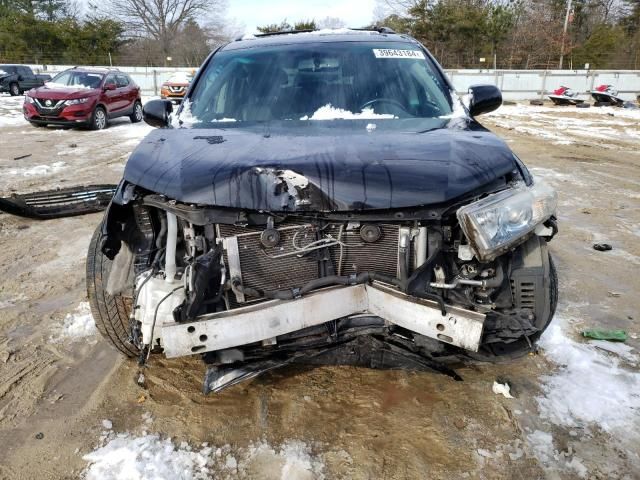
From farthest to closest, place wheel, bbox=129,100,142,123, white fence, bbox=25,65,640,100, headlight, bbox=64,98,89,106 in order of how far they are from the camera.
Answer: white fence, bbox=25,65,640,100 < wheel, bbox=129,100,142,123 < headlight, bbox=64,98,89,106

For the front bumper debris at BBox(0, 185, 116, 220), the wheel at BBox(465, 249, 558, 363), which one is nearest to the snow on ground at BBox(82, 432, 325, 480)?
the wheel at BBox(465, 249, 558, 363)

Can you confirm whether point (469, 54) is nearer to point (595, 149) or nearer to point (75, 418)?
point (595, 149)

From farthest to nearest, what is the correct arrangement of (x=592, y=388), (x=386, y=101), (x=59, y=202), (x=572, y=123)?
1. (x=572, y=123)
2. (x=59, y=202)
3. (x=386, y=101)
4. (x=592, y=388)

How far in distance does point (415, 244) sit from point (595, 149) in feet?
31.8

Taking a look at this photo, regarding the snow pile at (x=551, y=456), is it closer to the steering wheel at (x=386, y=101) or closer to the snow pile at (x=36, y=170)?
the steering wheel at (x=386, y=101)

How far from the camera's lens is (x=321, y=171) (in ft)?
6.22

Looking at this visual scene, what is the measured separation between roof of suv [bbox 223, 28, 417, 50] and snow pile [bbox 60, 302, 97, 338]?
2.13 meters

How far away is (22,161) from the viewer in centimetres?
816

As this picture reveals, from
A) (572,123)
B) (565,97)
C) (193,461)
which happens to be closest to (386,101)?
(193,461)

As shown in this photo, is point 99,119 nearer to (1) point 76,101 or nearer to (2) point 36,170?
(1) point 76,101

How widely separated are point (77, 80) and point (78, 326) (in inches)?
438

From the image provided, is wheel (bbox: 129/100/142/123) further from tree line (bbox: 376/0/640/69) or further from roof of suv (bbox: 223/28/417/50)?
tree line (bbox: 376/0/640/69)

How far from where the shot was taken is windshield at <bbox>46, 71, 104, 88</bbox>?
39.6 feet

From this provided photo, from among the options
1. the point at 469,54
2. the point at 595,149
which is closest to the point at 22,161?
the point at 595,149
